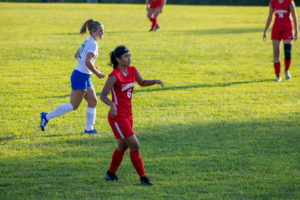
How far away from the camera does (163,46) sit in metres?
19.2

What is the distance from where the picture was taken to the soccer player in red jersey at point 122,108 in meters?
5.36

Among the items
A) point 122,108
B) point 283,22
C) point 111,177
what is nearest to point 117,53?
point 122,108

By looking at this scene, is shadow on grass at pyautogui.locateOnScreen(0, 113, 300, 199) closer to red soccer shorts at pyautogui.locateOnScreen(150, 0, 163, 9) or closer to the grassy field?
the grassy field

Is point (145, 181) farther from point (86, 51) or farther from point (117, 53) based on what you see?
point (86, 51)

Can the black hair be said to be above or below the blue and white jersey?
above

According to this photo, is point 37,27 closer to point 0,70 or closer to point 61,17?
point 61,17

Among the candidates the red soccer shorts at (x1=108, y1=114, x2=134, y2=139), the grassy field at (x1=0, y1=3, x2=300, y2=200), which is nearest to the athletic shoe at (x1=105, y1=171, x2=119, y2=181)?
the grassy field at (x1=0, y1=3, x2=300, y2=200)

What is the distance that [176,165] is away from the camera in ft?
20.4

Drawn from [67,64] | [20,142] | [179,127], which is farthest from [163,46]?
[20,142]

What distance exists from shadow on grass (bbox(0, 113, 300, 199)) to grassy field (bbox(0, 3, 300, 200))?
12mm

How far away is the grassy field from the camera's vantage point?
18.0 ft

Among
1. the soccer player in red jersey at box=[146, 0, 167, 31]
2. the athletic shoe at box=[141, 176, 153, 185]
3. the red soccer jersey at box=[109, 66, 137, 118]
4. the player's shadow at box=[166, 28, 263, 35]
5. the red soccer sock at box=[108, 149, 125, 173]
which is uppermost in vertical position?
the red soccer jersey at box=[109, 66, 137, 118]

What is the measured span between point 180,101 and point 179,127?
2184 mm

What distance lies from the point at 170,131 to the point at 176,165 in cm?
172
